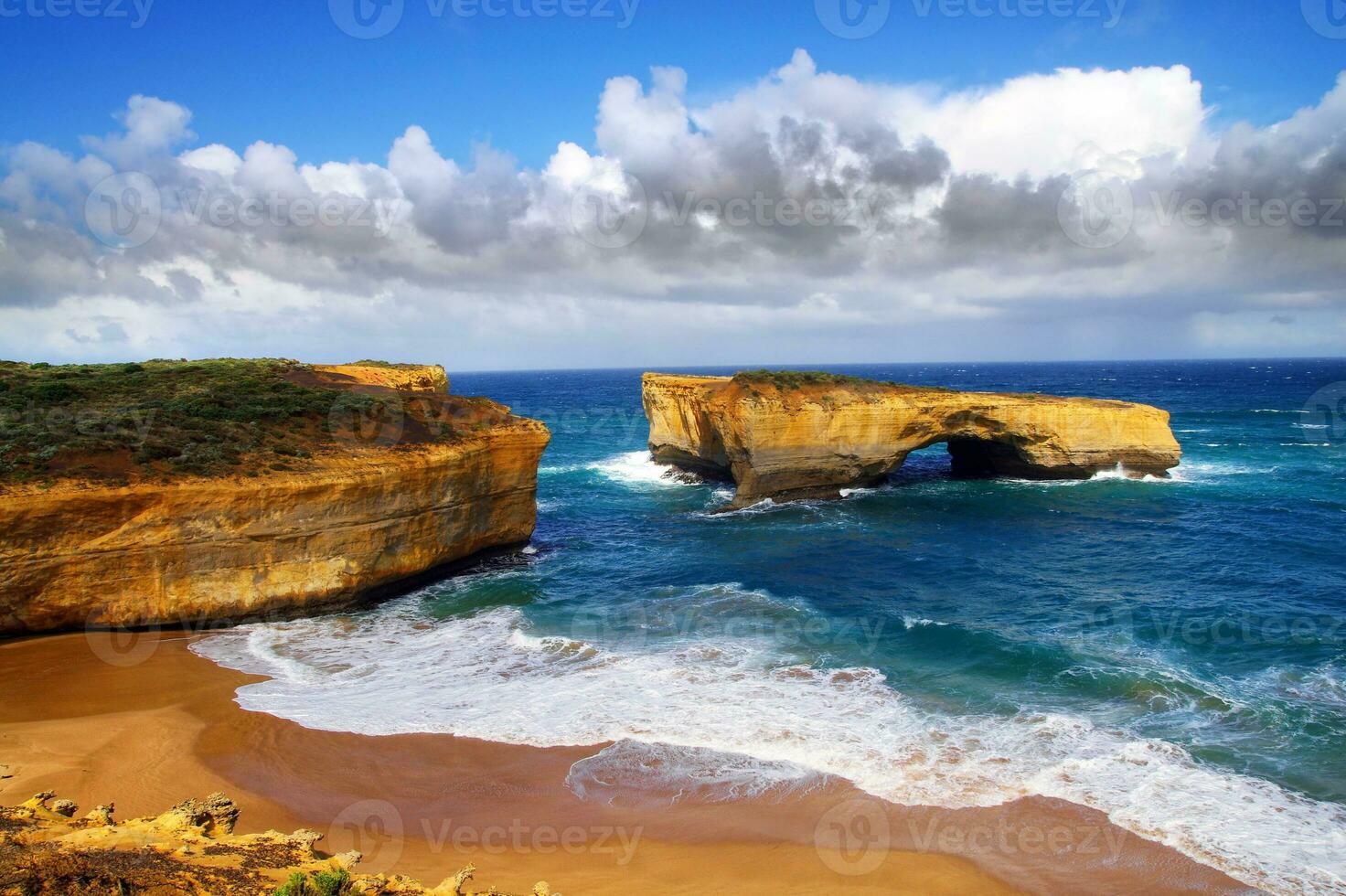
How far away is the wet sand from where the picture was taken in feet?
33.7

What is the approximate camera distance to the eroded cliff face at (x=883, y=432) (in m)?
33.7

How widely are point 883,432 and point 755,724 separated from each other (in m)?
23.2

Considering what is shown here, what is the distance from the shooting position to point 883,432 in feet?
114

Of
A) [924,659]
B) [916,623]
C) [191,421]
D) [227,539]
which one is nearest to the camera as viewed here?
[924,659]

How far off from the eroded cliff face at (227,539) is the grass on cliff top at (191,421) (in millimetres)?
777

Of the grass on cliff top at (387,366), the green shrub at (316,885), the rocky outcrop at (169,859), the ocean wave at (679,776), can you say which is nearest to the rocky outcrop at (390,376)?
the grass on cliff top at (387,366)

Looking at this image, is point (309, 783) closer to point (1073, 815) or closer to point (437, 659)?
point (437, 659)

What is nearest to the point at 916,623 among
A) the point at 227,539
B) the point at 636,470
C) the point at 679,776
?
the point at 679,776

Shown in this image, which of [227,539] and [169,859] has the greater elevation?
[227,539]

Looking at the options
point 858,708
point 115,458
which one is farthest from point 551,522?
point 858,708

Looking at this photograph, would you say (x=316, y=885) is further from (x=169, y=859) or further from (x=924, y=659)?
(x=924, y=659)

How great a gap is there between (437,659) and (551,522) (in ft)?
47.8

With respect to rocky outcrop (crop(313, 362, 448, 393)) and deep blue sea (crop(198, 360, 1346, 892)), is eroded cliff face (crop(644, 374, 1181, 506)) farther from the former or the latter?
rocky outcrop (crop(313, 362, 448, 393))

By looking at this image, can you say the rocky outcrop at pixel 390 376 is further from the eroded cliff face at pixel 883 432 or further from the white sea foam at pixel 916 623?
the white sea foam at pixel 916 623
